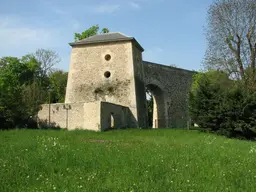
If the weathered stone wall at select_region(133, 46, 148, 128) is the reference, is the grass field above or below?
below

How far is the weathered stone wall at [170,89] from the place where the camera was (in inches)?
1140

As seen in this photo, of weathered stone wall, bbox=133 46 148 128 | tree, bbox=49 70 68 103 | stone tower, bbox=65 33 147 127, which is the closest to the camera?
stone tower, bbox=65 33 147 127

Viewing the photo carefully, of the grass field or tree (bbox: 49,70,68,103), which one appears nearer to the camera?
the grass field

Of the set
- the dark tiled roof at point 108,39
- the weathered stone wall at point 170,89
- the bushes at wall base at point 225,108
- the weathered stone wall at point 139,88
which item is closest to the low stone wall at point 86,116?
the weathered stone wall at point 139,88

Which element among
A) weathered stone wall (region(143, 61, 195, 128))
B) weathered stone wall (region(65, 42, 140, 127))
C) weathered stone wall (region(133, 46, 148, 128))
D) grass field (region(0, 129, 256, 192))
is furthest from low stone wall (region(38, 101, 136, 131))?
grass field (region(0, 129, 256, 192))

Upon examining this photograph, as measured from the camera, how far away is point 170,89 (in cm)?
3056

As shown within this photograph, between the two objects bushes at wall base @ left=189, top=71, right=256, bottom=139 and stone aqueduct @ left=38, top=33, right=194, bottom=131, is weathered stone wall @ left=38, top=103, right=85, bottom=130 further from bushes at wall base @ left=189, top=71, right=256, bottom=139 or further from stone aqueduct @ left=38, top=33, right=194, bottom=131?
bushes at wall base @ left=189, top=71, right=256, bottom=139

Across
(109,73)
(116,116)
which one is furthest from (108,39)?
(116,116)

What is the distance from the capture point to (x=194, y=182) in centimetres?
533

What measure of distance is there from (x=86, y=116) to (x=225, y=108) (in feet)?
28.5

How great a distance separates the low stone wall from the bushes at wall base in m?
4.85

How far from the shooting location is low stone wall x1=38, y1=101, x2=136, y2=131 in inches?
774

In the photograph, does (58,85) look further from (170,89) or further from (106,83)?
(106,83)

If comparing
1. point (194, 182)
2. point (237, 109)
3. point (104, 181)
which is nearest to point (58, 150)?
point (104, 181)
